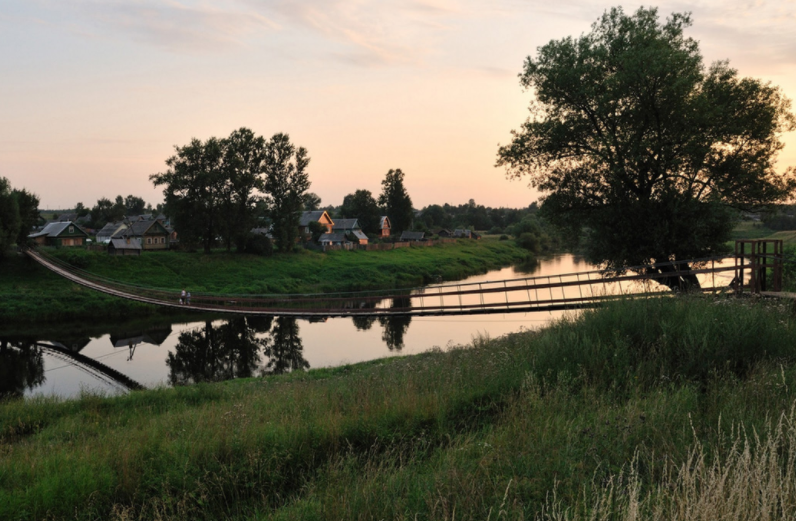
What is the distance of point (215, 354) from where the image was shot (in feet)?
78.3

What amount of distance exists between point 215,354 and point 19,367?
8067 mm

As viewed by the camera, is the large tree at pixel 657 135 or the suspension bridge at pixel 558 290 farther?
the large tree at pixel 657 135

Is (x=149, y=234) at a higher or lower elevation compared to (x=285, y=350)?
higher

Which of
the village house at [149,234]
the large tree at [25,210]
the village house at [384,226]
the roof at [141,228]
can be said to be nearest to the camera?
the large tree at [25,210]

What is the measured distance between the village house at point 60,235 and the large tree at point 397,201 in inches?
1798

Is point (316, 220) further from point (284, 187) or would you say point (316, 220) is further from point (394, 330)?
point (394, 330)

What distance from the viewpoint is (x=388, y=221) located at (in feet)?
282

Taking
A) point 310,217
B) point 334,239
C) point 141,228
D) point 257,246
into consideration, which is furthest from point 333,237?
point 141,228

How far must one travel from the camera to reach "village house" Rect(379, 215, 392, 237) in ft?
280

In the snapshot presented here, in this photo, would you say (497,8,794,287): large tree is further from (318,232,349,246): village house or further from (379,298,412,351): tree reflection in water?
(318,232,349,246): village house

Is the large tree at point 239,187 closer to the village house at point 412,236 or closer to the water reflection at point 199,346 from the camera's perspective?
the water reflection at point 199,346

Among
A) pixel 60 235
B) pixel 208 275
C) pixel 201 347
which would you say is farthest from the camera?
pixel 60 235

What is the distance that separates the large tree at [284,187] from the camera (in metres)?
53.0

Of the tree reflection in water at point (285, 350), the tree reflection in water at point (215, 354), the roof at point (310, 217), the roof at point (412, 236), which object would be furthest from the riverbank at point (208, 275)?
the roof at point (310, 217)
